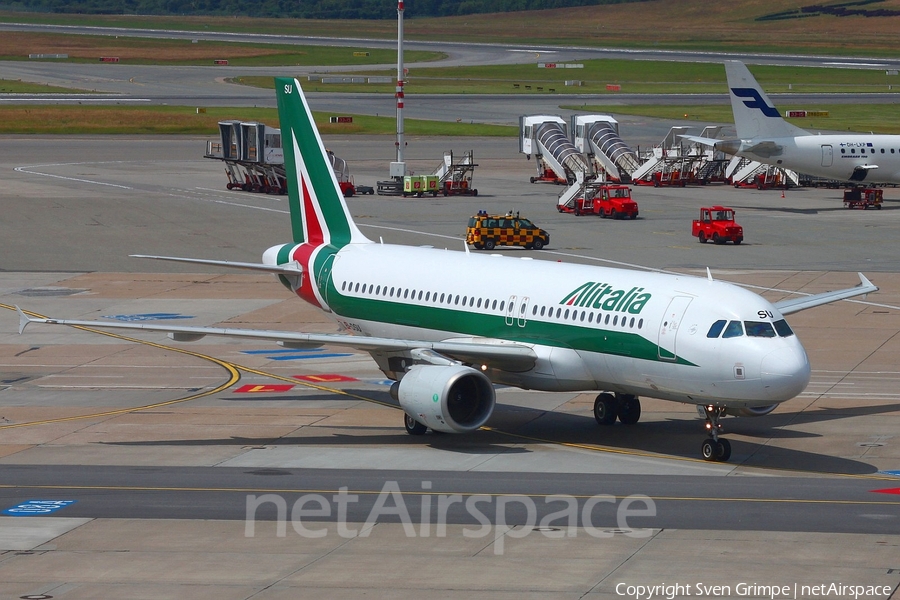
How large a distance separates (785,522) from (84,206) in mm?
68208

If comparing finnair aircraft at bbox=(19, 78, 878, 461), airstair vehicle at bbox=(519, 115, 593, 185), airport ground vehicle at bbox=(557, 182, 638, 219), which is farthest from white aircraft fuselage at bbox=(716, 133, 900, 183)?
finnair aircraft at bbox=(19, 78, 878, 461)

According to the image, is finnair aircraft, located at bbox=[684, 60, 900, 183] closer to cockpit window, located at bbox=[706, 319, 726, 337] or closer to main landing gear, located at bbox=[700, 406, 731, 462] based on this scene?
main landing gear, located at bbox=[700, 406, 731, 462]

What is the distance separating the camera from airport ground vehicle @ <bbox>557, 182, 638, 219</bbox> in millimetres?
83625

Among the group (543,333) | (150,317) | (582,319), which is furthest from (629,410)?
(150,317)

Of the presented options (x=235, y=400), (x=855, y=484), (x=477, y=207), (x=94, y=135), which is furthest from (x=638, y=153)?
(x=855, y=484)

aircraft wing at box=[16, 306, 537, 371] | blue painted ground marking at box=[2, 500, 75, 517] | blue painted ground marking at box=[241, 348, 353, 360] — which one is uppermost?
aircraft wing at box=[16, 306, 537, 371]

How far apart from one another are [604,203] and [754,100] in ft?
46.1

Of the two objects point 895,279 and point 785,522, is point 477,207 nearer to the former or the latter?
point 895,279

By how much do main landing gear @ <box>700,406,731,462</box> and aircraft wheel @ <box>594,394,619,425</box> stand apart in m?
4.29

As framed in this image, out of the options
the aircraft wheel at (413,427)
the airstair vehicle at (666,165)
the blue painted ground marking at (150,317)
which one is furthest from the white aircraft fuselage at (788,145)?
the aircraft wheel at (413,427)

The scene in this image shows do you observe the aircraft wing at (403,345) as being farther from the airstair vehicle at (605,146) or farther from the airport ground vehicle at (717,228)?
the airstair vehicle at (605,146)

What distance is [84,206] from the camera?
85812 mm

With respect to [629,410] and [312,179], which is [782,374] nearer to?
[629,410]

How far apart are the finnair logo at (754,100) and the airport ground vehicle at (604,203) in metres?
11.0
